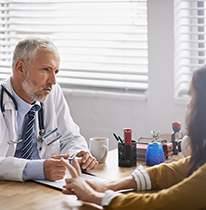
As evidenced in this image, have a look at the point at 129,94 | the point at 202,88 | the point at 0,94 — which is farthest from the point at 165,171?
the point at 129,94

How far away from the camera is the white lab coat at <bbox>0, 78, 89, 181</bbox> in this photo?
5.43ft

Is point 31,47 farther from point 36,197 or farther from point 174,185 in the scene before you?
point 174,185

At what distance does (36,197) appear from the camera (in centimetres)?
131

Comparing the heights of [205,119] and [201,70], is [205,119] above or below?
below

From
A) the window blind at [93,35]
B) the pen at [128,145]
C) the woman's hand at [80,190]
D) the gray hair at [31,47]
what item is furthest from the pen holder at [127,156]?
the window blind at [93,35]

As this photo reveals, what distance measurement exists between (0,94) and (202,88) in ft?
3.93

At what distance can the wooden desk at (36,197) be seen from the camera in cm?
122

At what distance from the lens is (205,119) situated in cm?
116

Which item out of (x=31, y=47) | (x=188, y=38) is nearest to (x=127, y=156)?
(x=31, y=47)

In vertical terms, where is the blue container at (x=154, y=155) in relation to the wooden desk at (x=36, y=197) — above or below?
above

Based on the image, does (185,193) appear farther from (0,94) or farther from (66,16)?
(66,16)

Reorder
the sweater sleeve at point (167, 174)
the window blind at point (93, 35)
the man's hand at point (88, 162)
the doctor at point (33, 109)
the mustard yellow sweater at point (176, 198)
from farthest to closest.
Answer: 1. the window blind at point (93, 35)
2. the doctor at point (33, 109)
3. the man's hand at point (88, 162)
4. the sweater sleeve at point (167, 174)
5. the mustard yellow sweater at point (176, 198)

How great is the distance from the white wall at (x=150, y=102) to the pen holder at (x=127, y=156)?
3.24ft

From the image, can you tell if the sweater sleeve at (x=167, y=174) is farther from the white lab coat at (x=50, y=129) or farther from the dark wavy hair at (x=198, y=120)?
the white lab coat at (x=50, y=129)
